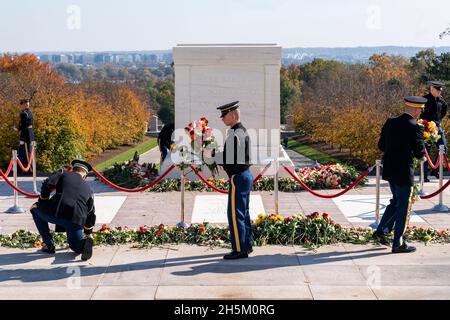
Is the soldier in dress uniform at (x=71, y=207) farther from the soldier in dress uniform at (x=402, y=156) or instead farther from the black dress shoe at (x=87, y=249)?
the soldier in dress uniform at (x=402, y=156)

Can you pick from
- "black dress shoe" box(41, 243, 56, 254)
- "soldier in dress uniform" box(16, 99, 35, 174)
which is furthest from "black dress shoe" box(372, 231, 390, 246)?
"soldier in dress uniform" box(16, 99, 35, 174)

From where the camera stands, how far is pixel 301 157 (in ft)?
85.9

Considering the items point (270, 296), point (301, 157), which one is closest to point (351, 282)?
point (270, 296)

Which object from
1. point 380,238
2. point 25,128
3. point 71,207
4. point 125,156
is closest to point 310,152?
point 125,156

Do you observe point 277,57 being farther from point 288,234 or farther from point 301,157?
point 301,157

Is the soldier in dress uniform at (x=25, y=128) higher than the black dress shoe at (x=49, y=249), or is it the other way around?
the soldier in dress uniform at (x=25, y=128)

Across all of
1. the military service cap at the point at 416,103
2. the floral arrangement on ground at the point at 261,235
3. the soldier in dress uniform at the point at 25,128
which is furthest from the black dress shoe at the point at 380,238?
the soldier in dress uniform at the point at 25,128

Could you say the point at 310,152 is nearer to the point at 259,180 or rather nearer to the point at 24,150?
the point at 24,150

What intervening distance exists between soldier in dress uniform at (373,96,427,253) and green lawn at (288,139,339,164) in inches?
521

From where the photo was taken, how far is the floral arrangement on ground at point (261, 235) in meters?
9.30

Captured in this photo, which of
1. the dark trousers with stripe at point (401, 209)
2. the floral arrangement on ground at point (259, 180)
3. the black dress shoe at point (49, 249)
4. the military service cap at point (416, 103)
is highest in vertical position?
the military service cap at point (416, 103)

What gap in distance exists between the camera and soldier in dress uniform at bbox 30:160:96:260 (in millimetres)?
8344

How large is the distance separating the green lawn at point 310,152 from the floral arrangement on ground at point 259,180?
826 centimetres

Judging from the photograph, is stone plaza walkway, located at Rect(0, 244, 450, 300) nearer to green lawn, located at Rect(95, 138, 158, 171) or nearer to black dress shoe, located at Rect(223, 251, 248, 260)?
black dress shoe, located at Rect(223, 251, 248, 260)
